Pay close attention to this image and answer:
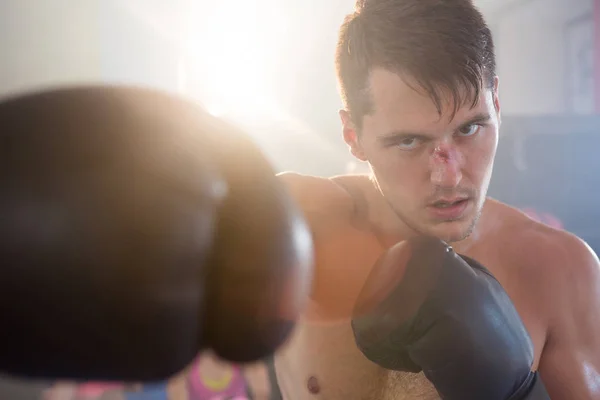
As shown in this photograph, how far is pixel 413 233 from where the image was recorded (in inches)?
34.8

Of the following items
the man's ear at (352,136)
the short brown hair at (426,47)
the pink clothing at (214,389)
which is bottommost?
the pink clothing at (214,389)

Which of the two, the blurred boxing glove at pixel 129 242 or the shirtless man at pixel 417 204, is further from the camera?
the shirtless man at pixel 417 204

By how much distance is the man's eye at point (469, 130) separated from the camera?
79 cm

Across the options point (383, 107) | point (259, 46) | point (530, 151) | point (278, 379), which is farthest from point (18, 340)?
point (530, 151)

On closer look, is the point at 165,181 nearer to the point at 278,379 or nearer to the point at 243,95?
the point at 278,379

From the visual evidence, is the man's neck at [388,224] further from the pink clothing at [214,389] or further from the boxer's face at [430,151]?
the pink clothing at [214,389]

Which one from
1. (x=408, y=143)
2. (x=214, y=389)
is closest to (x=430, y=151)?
(x=408, y=143)

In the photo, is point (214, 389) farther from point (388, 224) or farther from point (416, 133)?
point (416, 133)

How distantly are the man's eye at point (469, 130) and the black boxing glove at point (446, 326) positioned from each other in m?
0.25

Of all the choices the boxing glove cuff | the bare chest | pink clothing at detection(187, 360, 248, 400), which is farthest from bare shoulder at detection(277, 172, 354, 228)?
pink clothing at detection(187, 360, 248, 400)

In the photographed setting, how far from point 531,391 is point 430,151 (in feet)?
1.23

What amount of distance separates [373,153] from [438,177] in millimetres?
121

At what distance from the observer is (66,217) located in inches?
12.6

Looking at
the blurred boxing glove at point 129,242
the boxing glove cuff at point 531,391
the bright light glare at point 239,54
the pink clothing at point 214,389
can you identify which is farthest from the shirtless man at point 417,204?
the bright light glare at point 239,54
